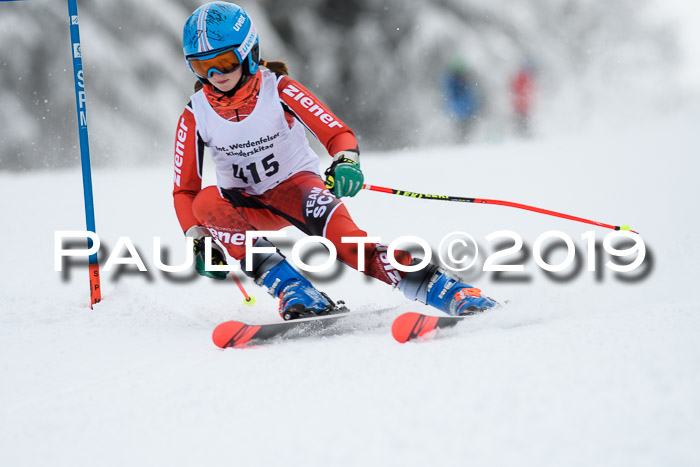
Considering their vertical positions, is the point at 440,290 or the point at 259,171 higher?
A: the point at 259,171

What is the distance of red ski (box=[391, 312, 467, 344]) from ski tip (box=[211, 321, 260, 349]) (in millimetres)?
565

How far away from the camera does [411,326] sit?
2.32 metres

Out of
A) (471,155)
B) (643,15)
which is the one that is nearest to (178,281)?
(471,155)

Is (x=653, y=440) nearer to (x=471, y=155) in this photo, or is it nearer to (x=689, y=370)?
(x=689, y=370)

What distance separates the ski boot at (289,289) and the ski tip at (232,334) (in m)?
0.28

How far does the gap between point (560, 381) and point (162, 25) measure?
39.5 feet

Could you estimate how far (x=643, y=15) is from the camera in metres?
16.3

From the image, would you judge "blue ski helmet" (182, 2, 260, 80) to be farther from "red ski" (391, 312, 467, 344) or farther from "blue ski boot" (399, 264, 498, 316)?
"red ski" (391, 312, 467, 344)

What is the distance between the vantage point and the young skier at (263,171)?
2825 mm

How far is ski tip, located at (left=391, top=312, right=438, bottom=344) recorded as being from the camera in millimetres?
2309

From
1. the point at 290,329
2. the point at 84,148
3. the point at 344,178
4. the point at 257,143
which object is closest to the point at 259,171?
the point at 257,143

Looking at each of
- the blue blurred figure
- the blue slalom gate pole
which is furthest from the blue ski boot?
the blue blurred figure

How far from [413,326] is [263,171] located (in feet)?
4.02

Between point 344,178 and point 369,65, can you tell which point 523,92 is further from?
point 344,178
